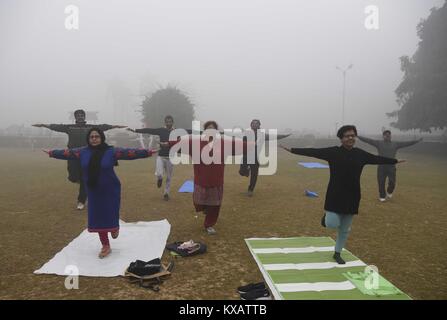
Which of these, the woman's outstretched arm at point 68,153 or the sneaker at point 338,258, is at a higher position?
the woman's outstretched arm at point 68,153

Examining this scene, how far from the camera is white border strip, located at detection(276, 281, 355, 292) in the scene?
458 centimetres

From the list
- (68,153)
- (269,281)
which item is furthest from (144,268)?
(68,153)

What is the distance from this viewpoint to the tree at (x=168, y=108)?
117 ft

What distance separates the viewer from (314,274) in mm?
5090

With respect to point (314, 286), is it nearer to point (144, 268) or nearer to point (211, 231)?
point (144, 268)

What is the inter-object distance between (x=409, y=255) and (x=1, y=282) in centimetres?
692

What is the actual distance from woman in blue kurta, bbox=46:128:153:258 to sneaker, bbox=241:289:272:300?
8.82 feet

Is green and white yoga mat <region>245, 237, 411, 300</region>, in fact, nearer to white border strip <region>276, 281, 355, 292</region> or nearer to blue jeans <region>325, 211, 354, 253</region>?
white border strip <region>276, 281, 355, 292</region>

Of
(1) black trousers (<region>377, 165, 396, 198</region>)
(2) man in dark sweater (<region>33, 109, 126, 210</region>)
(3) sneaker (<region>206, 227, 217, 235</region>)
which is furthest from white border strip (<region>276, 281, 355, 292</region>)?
(1) black trousers (<region>377, 165, 396, 198</region>)

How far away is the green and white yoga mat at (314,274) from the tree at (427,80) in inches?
1270

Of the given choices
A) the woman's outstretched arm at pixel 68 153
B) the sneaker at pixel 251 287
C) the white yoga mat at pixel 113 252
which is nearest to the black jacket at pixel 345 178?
the sneaker at pixel 251 287

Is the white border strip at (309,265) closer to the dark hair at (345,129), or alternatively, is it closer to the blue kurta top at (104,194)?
the dark hair at (345,129)

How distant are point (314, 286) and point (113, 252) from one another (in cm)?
367
